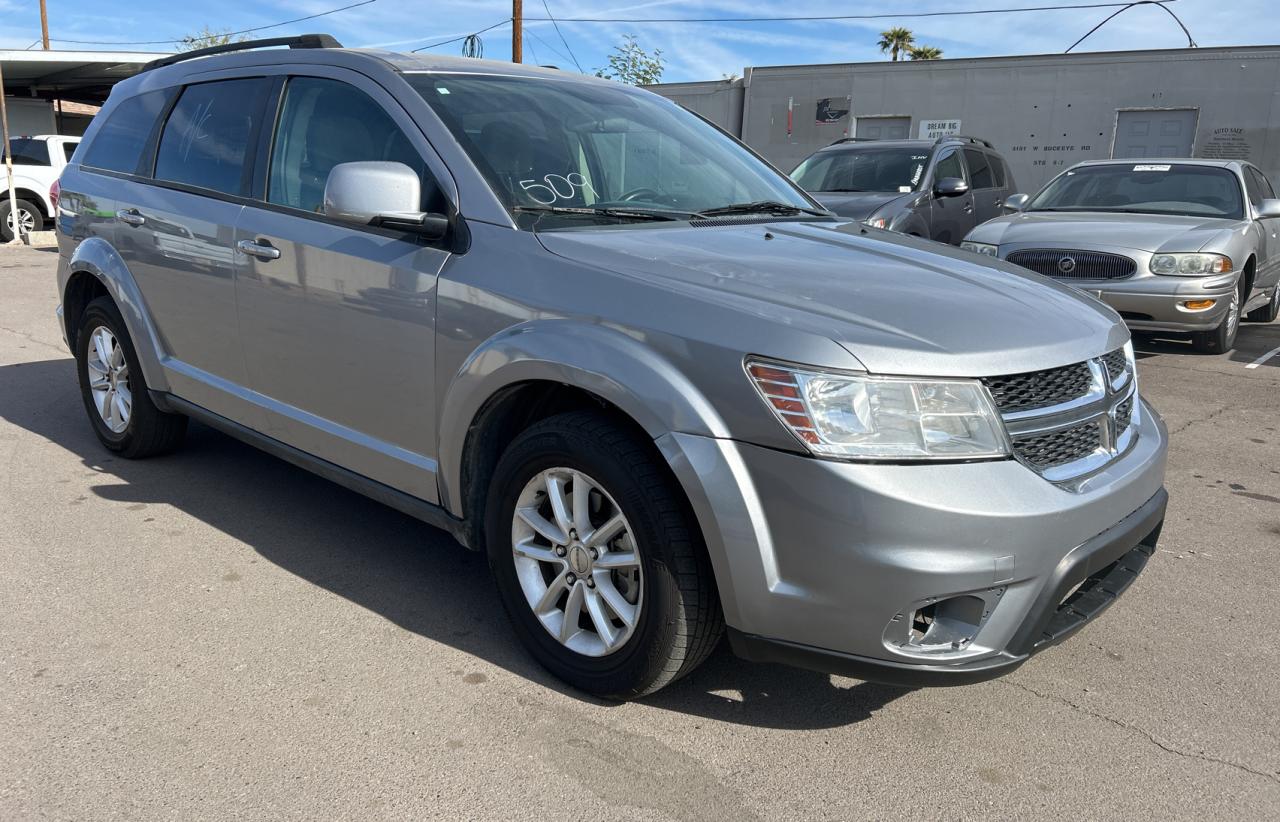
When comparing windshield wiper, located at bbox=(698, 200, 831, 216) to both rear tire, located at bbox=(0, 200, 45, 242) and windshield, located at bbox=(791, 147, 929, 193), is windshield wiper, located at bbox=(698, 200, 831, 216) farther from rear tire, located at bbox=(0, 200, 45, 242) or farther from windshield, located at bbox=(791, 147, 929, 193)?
rear tire, located at bbox=(0, 200, 45, 242)

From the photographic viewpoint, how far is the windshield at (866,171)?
9.73 meters

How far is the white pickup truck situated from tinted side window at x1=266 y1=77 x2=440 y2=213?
1592 centimetres

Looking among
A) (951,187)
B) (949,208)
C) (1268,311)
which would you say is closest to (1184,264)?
(951,187)

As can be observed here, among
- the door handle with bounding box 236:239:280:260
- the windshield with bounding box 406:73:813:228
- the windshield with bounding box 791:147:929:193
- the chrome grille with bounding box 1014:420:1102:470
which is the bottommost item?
the chrome grille with bounding box 1014:420:1102:470

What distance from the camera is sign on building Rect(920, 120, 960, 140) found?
19578 millimetres

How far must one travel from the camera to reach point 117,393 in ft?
16.0

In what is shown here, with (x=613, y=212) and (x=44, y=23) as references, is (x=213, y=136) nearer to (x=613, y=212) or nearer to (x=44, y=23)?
(x=613, y=212)

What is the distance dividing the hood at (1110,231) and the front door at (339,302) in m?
5.85

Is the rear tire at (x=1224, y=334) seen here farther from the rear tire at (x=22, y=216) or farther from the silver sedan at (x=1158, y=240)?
the rear tire at (x=22, y=216)

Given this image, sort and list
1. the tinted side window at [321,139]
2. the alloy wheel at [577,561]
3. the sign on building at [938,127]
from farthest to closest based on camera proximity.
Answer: the sign on building at [938,127]
the tinted side window at [321,139]
the alloy wheel at [577,561]

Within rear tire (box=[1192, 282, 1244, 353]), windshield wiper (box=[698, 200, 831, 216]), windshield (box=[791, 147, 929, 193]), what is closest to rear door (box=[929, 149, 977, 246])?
windshield (box=[791, 147, 929, 193])

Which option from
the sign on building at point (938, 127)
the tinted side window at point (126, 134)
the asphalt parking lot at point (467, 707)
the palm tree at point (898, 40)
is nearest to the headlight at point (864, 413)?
the asphalt parking lot at point (467, 707)

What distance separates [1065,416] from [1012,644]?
0.60 m

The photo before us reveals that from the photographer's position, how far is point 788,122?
2125 centimetres
